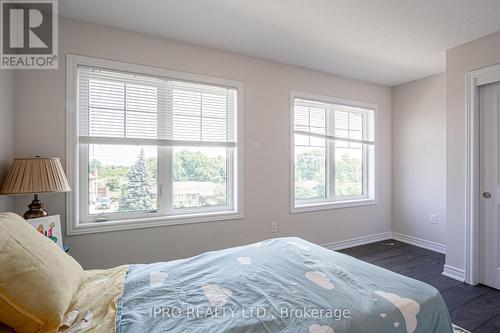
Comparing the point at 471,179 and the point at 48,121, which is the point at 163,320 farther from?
the point at 471,179

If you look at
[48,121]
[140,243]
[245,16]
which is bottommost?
[140,243]

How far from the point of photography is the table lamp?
1.75m

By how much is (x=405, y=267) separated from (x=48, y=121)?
398cm


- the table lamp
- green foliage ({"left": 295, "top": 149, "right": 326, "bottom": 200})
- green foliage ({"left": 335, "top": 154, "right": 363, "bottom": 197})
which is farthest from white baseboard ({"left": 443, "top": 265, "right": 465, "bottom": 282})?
the table lamp

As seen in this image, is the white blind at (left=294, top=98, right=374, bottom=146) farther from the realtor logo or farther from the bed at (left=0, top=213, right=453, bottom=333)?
the realtor logo

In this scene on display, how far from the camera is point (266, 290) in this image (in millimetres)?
1243

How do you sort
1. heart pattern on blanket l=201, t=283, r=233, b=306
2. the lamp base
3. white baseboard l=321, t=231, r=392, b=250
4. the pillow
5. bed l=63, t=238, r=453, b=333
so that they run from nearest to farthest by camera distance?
1. the pillow
2. bed l=63, t=238, r=453, b=333
3. heart pattern on blanket l=201, t=283, r=233, b=306
4. the lamp base
5. white baseboard l=321, t=231, r=392, b=250

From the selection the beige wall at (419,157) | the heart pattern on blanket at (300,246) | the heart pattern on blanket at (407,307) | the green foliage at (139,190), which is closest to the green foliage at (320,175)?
the beige wall at (419,157)

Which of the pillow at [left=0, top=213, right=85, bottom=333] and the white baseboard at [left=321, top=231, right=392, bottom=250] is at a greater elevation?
the pillow at [left=0, top=213, right=85, bottom=333]

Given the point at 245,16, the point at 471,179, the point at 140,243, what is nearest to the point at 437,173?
the point at 471,179

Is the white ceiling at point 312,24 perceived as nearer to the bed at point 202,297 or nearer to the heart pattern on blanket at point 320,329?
A: the bed at point 202,297

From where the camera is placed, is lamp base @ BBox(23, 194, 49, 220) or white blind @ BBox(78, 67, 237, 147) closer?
lamp base @ BBox(23, 194, 49, 220)

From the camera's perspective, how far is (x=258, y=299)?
1169mm

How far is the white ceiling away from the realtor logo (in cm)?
17
